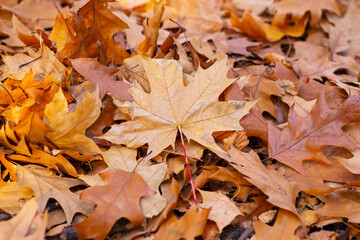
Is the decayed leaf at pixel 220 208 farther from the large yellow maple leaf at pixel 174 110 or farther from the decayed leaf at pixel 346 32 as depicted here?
the decayed leaf at pixel 346 32

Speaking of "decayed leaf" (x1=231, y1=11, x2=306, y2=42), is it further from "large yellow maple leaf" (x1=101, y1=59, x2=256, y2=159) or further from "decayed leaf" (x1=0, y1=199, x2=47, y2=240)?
"decayed leaf" (x1=0, y1=199, x2=47, y2=240)

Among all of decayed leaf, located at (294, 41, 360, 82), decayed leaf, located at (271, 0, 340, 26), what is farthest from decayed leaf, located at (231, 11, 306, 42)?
decayed leaf, located at (294, 41, 360, 82)

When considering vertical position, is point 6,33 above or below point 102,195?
above

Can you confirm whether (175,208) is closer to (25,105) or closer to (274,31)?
(25,105)

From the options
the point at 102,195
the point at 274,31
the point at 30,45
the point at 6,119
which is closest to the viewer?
the point at 102,195

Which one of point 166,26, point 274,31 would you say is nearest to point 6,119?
point 166,26

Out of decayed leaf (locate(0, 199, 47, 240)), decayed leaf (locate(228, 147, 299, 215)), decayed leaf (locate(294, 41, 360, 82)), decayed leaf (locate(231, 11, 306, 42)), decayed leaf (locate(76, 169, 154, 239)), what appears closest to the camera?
decayed leaf (locate(0, 199, 47, 240))

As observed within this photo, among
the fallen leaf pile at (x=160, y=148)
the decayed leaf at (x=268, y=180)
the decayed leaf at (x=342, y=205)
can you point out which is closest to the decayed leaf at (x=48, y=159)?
the fallen leaf pile at (x=160, y=148)
